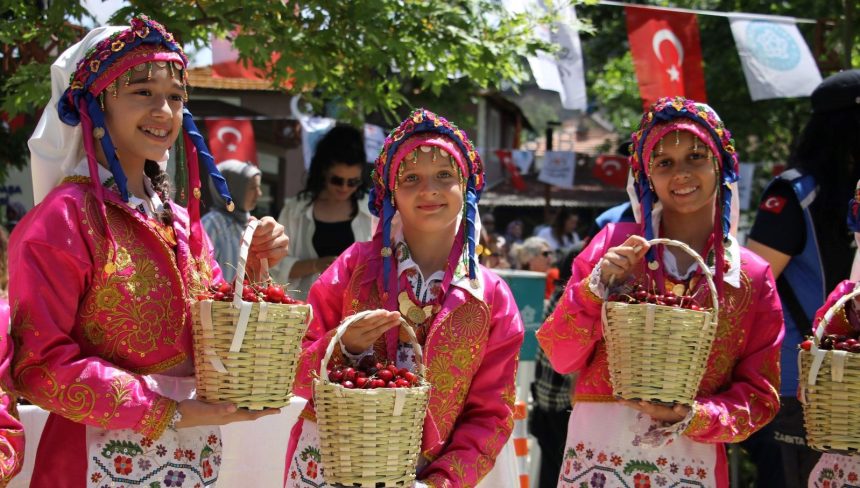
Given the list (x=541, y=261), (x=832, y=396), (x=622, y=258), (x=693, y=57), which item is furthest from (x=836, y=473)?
(x=693, y=57)

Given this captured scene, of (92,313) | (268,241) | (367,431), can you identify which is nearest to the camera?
(367,431)

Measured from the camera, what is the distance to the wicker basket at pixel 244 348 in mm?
2697

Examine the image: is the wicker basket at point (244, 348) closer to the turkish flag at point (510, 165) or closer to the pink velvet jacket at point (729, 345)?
the pink velvet jacket at point (729, 345)

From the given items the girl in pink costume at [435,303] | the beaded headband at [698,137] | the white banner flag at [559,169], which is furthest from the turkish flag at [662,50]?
the white banner flag at [559,169]

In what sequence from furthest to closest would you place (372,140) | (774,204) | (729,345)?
(372,140), (774,204), (729,345)

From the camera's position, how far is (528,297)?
22.5 feet

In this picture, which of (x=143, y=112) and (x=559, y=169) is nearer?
A: (x=143, y=112)

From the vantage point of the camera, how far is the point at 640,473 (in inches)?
128

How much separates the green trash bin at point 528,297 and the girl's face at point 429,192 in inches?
134

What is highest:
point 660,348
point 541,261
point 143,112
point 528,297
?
point 143,112

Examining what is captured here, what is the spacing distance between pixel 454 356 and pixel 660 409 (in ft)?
2.16

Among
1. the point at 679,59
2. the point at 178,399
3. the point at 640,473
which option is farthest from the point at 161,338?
the point at 679,59

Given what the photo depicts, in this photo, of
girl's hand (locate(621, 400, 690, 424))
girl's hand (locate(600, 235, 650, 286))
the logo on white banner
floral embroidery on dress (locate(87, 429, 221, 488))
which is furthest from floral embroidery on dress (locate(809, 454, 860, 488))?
the logo on white banner

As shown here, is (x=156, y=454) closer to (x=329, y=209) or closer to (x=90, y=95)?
(x=90, y=95)
